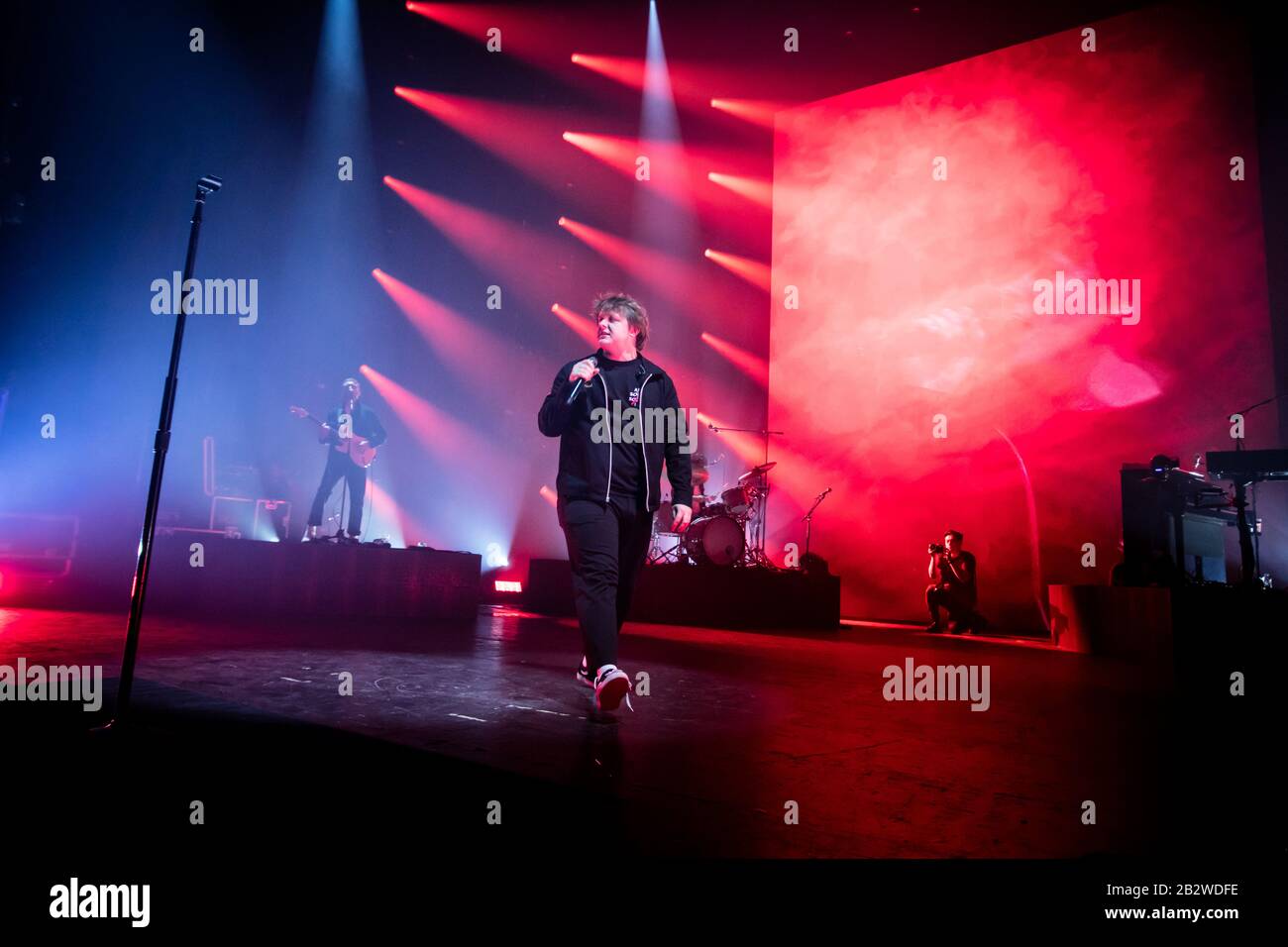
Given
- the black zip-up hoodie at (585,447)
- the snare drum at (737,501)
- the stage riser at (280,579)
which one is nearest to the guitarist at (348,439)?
the stage riser at (280,579)

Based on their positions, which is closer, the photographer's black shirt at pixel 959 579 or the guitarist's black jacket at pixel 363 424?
the guitarist's black jacket at pixel 363 424

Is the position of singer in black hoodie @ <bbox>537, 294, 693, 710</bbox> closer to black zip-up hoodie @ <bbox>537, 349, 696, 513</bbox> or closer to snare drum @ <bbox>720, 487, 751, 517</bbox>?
black zip-up hoodie @ <bbox>537, 349, 696, 513</bbox>

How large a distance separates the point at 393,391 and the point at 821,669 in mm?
9023

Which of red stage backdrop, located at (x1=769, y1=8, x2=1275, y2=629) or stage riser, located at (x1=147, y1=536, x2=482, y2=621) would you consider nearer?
stage riser, located at (x1=147, y1=536, x2=482, y2=621)

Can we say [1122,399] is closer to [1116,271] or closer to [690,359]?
[1116,271]

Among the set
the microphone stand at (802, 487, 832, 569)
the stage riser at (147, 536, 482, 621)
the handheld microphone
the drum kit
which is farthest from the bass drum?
the handheld microphone

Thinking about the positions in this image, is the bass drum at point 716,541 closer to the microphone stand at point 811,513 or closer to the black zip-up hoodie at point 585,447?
the microphone stand at point 811,513

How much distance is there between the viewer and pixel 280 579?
20.3ft

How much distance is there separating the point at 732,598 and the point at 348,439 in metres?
4.33

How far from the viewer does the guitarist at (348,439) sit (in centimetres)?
701

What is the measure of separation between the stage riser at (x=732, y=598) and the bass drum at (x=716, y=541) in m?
0.69

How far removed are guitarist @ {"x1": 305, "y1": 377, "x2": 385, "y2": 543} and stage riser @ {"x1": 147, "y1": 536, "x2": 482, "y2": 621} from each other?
0.65 m

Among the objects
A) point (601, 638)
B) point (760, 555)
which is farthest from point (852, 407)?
point (601, 638)

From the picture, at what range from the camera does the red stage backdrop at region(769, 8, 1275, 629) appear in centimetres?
858
